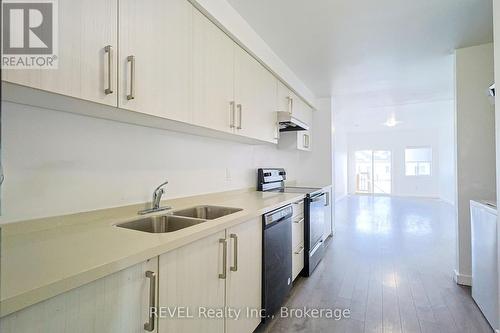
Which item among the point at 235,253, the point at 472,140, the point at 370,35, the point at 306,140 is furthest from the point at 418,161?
the point at 235,253

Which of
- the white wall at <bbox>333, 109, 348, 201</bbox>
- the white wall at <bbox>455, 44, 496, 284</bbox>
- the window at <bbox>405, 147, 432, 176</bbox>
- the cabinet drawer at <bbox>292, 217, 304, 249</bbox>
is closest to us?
the cabinet drawer at <bbox>292, 217, 304, 249</bbox>

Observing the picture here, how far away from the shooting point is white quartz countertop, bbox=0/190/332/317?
2.30ft

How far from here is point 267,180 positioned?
330 cm

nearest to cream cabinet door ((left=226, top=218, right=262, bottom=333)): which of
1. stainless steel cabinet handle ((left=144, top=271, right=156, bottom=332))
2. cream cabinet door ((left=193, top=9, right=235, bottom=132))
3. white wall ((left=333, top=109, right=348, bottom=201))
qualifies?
stainless steel cabinet handle ((left=144, top=271, right=156, bottom=332))

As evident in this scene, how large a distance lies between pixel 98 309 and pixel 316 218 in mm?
2634

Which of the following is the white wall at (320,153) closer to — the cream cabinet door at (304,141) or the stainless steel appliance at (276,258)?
the cream cabinet door at (304,141)

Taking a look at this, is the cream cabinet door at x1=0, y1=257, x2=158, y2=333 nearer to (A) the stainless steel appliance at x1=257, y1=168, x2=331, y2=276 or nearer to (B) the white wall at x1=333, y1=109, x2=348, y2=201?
(A) the stainless steel appliance at x1=257, y1=168, x2=331, y2=276

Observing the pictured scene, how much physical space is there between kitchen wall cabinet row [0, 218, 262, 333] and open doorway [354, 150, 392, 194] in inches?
399

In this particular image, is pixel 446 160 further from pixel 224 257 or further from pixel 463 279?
pixel 224 257

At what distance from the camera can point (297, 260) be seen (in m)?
2.64

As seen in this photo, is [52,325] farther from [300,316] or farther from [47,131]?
[300,316]

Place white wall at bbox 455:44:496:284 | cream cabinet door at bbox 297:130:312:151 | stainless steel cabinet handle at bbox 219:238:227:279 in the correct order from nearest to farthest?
stainless steel cabinet handle at bbox 219:238:227:279
white wall at bbox 455:44:496:284
cream cabinet door at bbox 297:130:312:151

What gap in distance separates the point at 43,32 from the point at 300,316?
238 cm

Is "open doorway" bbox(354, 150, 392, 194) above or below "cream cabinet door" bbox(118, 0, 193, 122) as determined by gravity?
below
